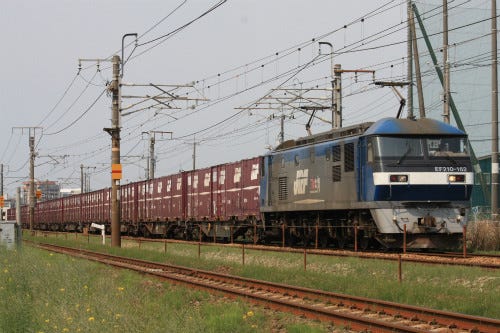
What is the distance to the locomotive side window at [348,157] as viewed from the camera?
2383 centimetres

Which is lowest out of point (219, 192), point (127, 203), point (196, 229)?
point (196, 229)

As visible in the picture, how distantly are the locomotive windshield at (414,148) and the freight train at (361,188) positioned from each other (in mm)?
28

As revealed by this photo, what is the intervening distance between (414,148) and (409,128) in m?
0.61

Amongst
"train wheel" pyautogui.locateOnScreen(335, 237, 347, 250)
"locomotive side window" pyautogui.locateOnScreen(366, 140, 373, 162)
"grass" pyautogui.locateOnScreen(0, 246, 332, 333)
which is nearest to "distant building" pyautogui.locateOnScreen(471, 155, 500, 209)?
"train wheel" pyautogui.locateOnScreen(335, 237, 347, 250)

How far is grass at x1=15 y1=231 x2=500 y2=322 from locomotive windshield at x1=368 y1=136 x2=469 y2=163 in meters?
3.40

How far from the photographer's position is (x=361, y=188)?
2319 cm

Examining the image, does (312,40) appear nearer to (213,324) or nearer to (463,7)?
(213,324)

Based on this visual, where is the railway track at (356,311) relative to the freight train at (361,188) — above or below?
below

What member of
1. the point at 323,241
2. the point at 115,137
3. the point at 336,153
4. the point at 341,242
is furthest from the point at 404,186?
the point at 115,137

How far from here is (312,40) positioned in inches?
1118

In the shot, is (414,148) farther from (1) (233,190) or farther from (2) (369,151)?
(1) (233,190)

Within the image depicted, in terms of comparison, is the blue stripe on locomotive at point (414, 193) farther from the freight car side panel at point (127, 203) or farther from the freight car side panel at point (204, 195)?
the freight car side panel at point (127, 203)

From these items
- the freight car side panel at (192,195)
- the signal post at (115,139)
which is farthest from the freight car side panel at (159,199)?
the signal post at (115,139)

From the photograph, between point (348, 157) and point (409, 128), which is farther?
point (348, 157)
